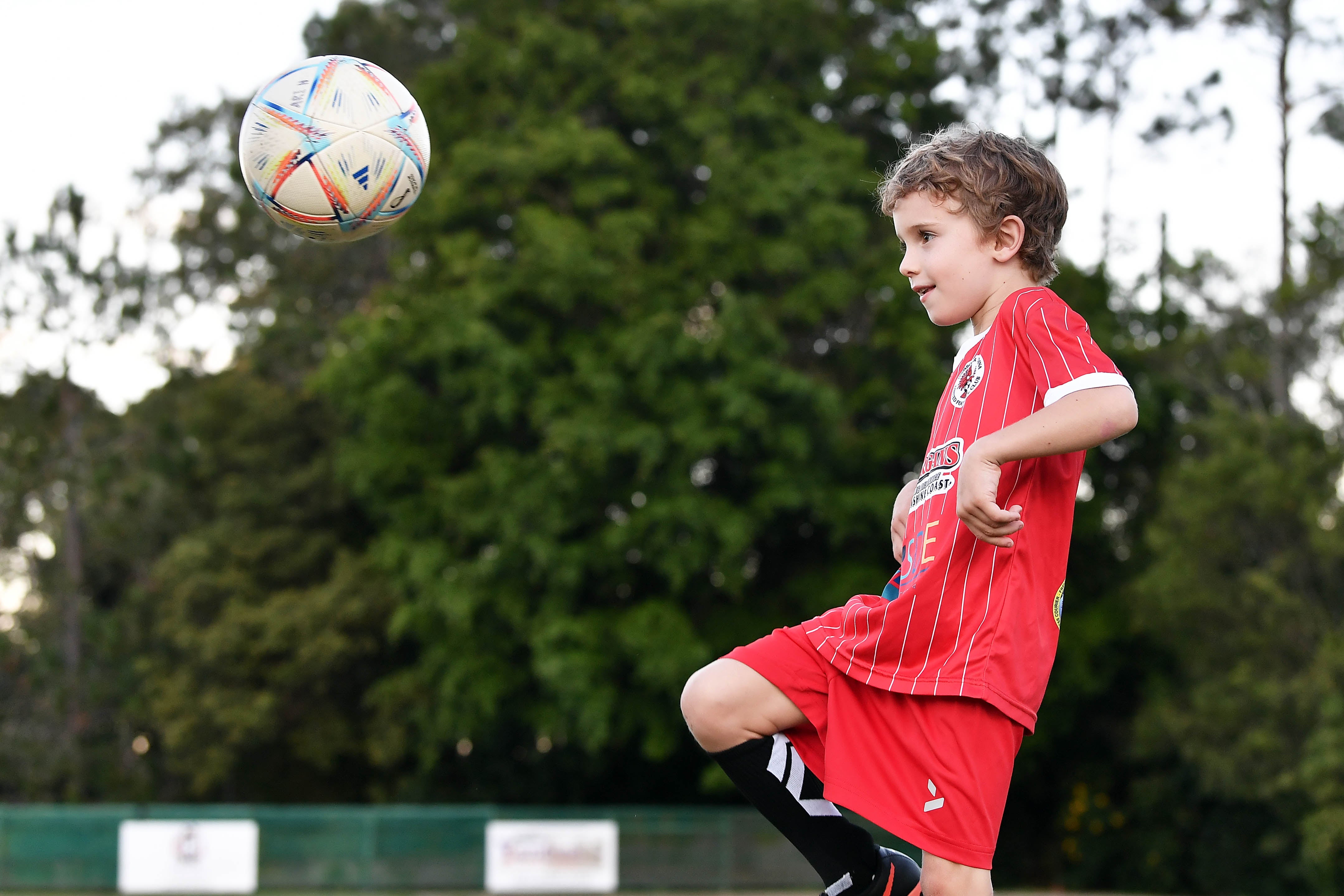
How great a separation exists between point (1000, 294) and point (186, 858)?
16452mm

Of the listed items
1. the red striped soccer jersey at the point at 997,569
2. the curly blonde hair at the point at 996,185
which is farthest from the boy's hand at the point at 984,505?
the curly blonde hair at the point at 996,185

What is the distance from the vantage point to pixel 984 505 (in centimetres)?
255

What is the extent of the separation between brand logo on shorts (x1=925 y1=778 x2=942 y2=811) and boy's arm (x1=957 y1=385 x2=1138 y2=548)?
21.6 inches

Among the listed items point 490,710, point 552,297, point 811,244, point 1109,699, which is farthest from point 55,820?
point 1109,699

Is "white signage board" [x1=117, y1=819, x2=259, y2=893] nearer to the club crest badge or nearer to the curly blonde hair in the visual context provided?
the club crest badge

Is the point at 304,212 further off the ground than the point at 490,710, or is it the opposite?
the point at 304,212

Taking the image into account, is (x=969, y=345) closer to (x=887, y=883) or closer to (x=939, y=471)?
(x=939, y=471)

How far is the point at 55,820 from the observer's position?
55.6ft

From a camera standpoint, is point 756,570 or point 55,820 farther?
point 756,570

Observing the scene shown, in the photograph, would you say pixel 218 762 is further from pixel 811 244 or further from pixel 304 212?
pixel 304 212

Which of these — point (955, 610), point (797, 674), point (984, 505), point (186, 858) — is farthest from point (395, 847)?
point (984, 505)

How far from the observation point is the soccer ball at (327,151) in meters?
4.15

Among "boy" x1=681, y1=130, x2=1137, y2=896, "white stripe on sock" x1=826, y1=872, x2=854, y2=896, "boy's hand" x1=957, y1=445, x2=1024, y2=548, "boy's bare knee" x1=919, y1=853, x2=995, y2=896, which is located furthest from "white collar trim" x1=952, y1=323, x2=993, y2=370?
"white stripe on sock" x1=826, y1=872, x2=854, y2=896

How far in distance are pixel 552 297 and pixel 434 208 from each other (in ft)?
10.3
